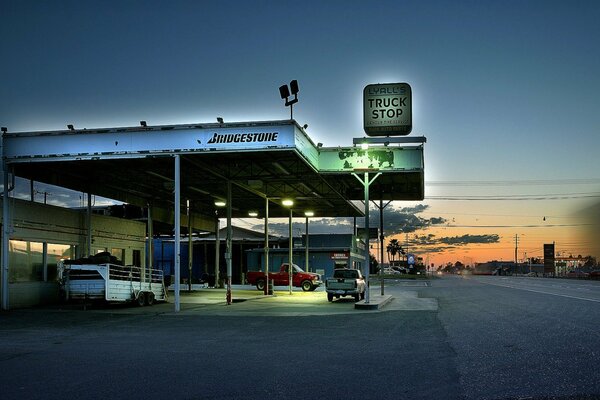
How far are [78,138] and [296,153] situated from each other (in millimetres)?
8304

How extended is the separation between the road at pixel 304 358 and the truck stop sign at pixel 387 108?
10779mm

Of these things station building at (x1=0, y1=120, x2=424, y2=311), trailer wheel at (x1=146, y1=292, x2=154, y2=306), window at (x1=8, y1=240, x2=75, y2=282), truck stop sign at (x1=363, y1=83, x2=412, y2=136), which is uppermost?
truck stop sign at (x1=363, y1=83, x2=412, y2=136)

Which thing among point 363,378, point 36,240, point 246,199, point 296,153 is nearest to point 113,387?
point 363,378

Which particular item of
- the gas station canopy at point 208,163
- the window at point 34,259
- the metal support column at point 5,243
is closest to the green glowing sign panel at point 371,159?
the gas station canopy at point 208,163

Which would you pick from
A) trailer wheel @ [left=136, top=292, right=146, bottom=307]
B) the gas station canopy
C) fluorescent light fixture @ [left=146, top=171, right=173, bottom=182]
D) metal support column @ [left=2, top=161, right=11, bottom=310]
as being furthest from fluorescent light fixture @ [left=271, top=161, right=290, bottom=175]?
metal support column @ [left=2, top=161, right=11, bottom=310]

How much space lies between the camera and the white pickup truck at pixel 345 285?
96.9ft

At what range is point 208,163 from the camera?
27641 millimetres

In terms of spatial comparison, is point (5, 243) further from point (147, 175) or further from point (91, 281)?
point (147, 175)

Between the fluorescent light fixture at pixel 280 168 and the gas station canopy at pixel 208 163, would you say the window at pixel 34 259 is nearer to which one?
the gas station canopy at pixel 208 163

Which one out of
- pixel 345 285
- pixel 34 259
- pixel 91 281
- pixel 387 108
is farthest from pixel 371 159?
pixel 34 259

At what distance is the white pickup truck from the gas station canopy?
16.3 ft

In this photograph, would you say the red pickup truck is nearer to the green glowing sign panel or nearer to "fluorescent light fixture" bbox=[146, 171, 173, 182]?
"fluorescent light fixture" bbox=[146, 171, 173, 182]

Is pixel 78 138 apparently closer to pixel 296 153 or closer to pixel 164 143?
pixel 164 143

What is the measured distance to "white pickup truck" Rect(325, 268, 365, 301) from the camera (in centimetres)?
2953
